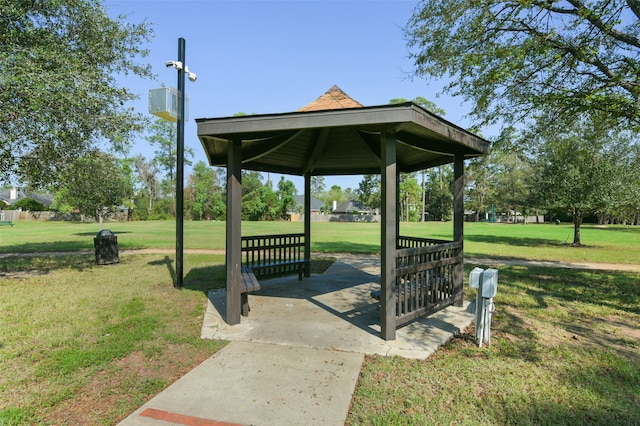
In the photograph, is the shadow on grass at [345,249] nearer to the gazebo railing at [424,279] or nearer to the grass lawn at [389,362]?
the grass lawn at [389,362]

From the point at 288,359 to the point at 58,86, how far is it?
635 centimetres

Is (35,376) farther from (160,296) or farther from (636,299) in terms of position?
(636,299)

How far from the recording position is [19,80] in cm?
556

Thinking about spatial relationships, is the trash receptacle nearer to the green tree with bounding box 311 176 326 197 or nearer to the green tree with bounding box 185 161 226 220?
the green tree with bounding box 185 161 226 220

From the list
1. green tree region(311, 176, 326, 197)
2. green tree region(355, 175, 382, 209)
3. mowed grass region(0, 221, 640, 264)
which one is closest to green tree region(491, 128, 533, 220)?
green tree region(355, 175, 382, 209)

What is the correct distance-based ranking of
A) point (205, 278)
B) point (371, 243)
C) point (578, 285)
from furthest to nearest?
point (371, 243)
point (205, 278)
point (578, 285)

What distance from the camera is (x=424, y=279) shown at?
15.3ft

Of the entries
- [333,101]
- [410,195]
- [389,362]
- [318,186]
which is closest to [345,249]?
[333,101]

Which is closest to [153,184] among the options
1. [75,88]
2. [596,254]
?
[75,88]

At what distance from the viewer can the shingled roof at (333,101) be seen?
17.4 ft

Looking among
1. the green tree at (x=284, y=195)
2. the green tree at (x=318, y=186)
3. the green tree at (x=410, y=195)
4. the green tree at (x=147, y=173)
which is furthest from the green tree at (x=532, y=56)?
the green tree at (x=318, y=186)

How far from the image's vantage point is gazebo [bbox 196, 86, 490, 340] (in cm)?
388

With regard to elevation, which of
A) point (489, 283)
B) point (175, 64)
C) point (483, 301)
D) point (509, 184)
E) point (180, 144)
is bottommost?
point (483, 301)

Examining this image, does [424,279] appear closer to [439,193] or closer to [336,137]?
[336,137]
